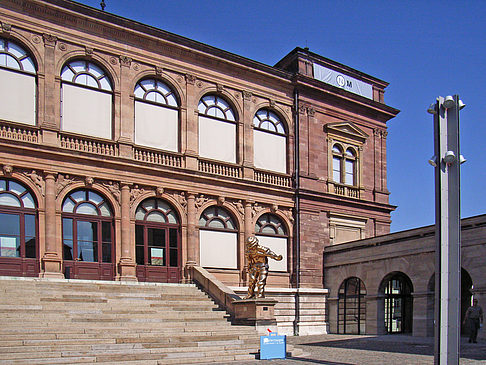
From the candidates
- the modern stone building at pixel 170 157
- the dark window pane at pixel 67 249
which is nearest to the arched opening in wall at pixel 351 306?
the modern stone building at pixel 170 157

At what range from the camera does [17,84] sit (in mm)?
20391

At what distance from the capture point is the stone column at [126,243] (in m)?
21.3

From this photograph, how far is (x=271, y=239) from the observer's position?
26.0m

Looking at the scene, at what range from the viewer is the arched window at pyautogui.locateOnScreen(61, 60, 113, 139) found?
70.4 ft

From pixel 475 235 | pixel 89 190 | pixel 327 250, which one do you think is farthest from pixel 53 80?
pixel 475 235

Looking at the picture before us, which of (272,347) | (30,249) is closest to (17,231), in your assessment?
(30,249)

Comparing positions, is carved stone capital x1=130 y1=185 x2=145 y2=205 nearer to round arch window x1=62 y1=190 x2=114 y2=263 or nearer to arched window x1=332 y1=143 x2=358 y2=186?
round arch window x1=62 y1=190 x2=114 y2=263

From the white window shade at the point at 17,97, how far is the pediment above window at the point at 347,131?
47.1ft

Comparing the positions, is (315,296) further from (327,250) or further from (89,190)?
(89,190)

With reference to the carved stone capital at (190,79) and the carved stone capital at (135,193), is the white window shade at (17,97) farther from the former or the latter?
the carved stone capital at (190,79)

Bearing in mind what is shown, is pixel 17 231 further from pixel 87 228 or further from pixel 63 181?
pixel 87 228

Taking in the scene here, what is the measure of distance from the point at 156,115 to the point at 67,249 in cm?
666

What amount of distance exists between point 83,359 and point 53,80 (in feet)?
38.5

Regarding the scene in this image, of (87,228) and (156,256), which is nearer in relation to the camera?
(87,228)
